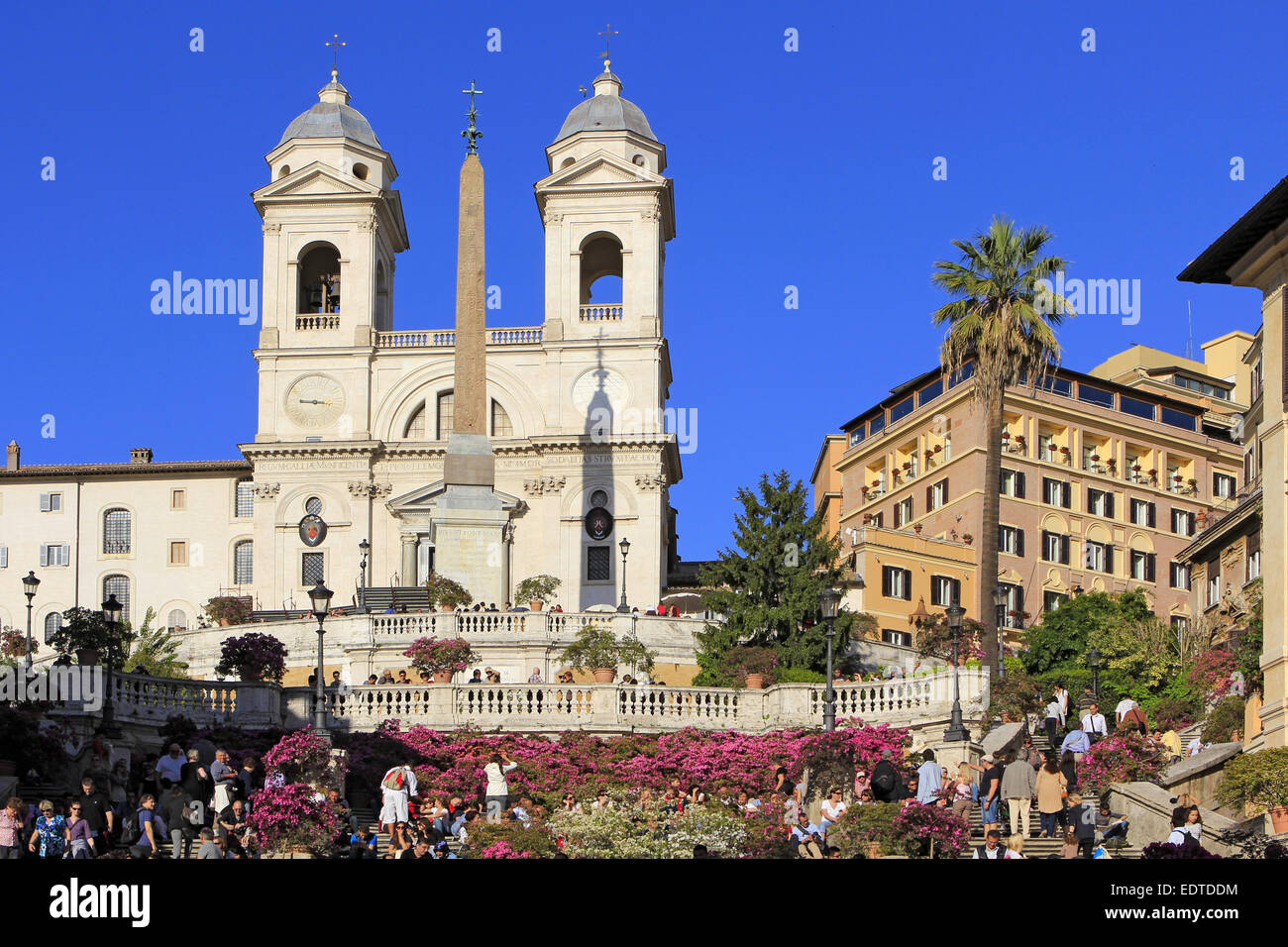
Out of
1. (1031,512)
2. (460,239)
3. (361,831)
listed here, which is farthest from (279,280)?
(361,831)

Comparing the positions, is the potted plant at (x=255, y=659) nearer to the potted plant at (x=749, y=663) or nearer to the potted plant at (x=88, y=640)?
the potted plant at (x=88, y=640)

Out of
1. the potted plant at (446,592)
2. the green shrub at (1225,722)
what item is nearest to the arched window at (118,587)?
the potted plant at (446,592)

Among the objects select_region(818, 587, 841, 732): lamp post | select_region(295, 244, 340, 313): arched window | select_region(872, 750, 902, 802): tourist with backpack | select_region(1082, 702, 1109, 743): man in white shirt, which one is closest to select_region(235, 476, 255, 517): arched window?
select_region(295, 244, 340, 313): arched window

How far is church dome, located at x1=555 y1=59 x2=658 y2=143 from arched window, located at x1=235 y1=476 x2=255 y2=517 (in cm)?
1967

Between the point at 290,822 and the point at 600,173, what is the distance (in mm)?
63376

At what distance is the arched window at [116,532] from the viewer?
92812 mm

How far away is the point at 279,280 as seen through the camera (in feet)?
295

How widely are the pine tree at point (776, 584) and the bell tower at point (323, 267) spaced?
31450mm

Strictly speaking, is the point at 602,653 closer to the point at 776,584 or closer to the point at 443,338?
the point at 776,584

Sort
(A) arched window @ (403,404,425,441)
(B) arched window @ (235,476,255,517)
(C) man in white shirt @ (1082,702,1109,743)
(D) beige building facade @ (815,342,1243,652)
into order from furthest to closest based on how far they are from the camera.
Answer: (B) arched window @ (235,476,255,517) < (A) arched window @ (403,404,425,441) < (D) beige building facade @ (815,342,1243,652) < (C) man in white shirt @ (1082,702,1109,743)

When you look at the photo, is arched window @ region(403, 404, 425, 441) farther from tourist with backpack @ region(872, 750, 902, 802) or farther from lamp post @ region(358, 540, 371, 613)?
tourist with backpack @ region(872, 750, 902, 802)

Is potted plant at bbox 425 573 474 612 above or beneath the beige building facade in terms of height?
beneath

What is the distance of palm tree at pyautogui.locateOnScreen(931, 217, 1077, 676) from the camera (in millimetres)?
56219
